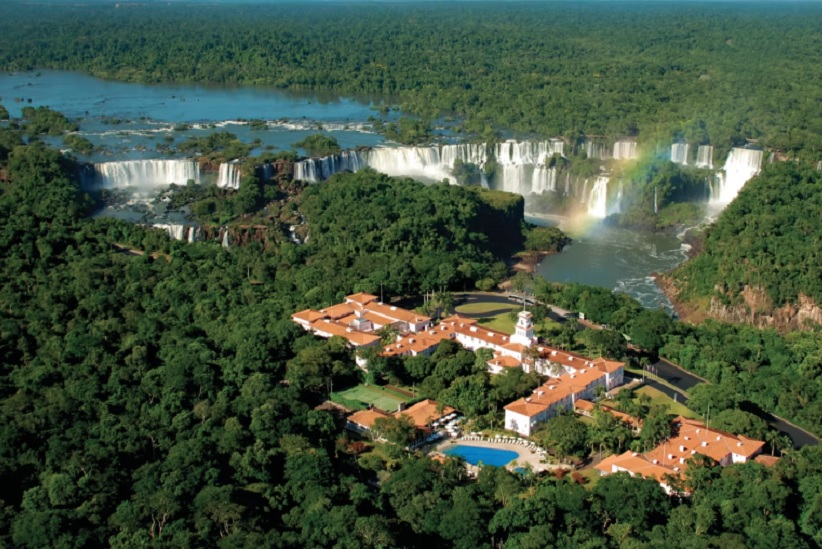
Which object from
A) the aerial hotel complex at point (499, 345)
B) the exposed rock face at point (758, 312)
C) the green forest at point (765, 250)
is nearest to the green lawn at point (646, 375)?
the aerial hotel complex at point (499, 345)

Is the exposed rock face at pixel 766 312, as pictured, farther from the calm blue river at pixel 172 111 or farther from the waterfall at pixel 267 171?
the calm blue river at pixel 172 111

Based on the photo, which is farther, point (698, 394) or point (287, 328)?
point (287, 328)

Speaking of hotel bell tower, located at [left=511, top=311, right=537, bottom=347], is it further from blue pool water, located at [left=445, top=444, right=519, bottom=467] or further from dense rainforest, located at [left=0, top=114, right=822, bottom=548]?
blue pool water, located at [left=445, top=444, right=519, bottom=467]

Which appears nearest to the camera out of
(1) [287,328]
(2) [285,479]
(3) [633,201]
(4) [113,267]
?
(2) [285,479]

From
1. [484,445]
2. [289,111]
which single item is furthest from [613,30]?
Result: [484,445]

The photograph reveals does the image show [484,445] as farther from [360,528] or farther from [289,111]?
[289,111]

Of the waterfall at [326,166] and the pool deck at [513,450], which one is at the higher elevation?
the waterfall at [326,166]
